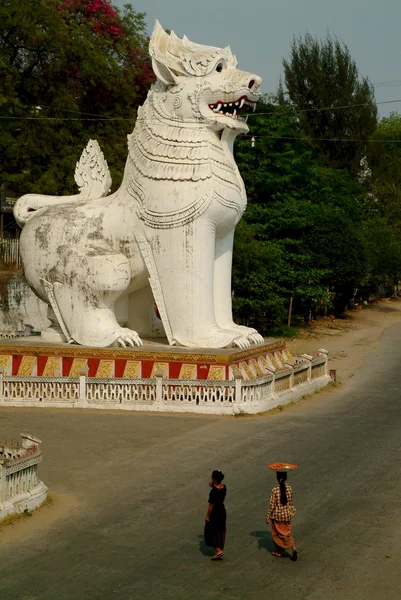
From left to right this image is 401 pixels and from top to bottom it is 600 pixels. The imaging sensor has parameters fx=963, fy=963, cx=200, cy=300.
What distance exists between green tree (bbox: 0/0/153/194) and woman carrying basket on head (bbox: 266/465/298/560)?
60.6ft

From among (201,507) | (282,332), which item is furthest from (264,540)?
→ (282,332)

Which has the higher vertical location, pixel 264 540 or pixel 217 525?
pixel 217 525

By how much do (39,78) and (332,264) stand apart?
34.6ft

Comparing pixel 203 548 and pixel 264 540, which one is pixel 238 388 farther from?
pixel 203 548

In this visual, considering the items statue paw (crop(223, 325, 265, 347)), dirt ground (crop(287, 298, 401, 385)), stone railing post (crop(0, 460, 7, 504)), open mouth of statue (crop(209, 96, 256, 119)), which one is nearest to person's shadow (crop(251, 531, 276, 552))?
stone railing post (crop(0, 460, 7, 504))

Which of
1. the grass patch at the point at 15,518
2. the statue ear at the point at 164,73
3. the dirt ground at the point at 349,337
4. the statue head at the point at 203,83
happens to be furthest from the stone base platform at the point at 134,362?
the grass patch at the point at 15,518

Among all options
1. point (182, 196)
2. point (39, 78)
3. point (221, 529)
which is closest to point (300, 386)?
point (182, 196)

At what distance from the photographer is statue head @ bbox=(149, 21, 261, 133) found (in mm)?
16109

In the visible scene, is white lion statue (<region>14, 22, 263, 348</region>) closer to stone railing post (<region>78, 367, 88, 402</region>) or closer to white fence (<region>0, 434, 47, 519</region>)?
stone railing post (<region>78, 367, 88, 402</region>)

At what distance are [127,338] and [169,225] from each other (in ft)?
6.74

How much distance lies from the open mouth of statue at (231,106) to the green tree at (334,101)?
26593mm

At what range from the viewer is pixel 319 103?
43.0 m

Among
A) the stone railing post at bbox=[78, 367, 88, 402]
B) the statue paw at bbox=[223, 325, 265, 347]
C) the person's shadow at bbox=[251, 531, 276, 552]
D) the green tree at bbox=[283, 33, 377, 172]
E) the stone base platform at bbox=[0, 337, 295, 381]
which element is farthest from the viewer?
the green tree at bbox=[283, 33, 377, 172]

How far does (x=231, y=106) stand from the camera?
16359mm
